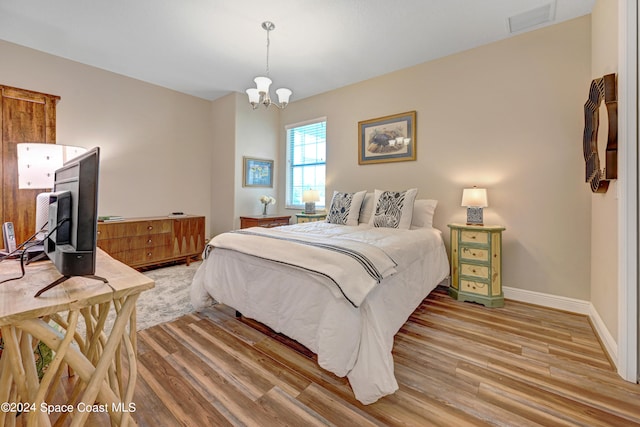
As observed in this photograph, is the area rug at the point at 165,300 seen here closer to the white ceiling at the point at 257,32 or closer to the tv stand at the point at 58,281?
the tv stand at the point at 58,281

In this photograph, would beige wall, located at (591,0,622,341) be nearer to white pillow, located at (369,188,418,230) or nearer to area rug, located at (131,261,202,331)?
white pillow, located at (369,188,418,230)

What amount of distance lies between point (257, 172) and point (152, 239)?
6.29ft

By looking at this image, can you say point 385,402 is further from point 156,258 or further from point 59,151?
point 156,258

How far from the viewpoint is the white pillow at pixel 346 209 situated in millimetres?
3279

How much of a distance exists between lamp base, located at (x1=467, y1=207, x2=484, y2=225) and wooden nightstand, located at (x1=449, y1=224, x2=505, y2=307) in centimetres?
14

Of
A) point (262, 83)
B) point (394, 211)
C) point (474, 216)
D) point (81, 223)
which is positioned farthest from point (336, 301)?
point (262, 83)

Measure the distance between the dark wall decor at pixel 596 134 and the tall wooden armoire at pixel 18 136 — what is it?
5220 millimetres

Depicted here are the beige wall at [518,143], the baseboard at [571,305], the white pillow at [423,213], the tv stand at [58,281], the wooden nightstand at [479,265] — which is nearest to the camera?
the tv stand at [58,281]

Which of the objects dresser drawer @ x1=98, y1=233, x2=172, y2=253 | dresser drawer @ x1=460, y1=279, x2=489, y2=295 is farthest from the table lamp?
dresser drawer @ x1=460, y1=279, x2=489, y2=295

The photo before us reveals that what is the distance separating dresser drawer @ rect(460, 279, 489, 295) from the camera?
2672mm

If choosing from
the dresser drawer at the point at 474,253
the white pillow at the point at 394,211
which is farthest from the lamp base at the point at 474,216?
the white pillow at the point at 394,211

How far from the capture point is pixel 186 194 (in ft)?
14.9

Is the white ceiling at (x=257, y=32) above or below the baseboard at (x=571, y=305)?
above

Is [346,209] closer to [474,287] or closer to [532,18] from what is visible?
[474,287]
